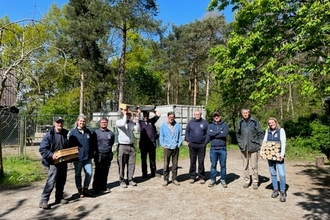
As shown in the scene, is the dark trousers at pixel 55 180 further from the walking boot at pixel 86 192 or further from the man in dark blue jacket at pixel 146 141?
the man in dark blue jacket at pixel 146 141

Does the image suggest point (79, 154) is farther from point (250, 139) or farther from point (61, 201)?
point (250, 139)

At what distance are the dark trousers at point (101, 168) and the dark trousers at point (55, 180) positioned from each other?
0.90m

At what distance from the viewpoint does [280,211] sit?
5.43 m

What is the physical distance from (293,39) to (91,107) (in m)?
23.7

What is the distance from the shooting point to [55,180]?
5.60m

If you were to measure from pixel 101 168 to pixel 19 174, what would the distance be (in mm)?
3003

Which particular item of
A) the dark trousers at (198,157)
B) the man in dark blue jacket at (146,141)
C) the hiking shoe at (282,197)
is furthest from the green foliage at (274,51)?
the man in dark blue jacket at (146,141)

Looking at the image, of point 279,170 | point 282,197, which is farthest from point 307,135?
point 282,197

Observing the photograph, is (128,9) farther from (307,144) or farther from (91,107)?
(91,107)

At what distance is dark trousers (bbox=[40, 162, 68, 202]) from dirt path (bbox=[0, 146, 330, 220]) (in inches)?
9.6

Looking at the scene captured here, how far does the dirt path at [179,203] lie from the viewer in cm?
523

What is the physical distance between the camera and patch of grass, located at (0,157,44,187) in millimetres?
7730

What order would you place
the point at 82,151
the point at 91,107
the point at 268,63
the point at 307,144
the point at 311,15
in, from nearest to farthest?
the point at 82,151
the point at 311,15
the point at 268,63
the point at 307,144
the point at 91,107

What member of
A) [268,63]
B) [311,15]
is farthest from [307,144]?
[311,15]
